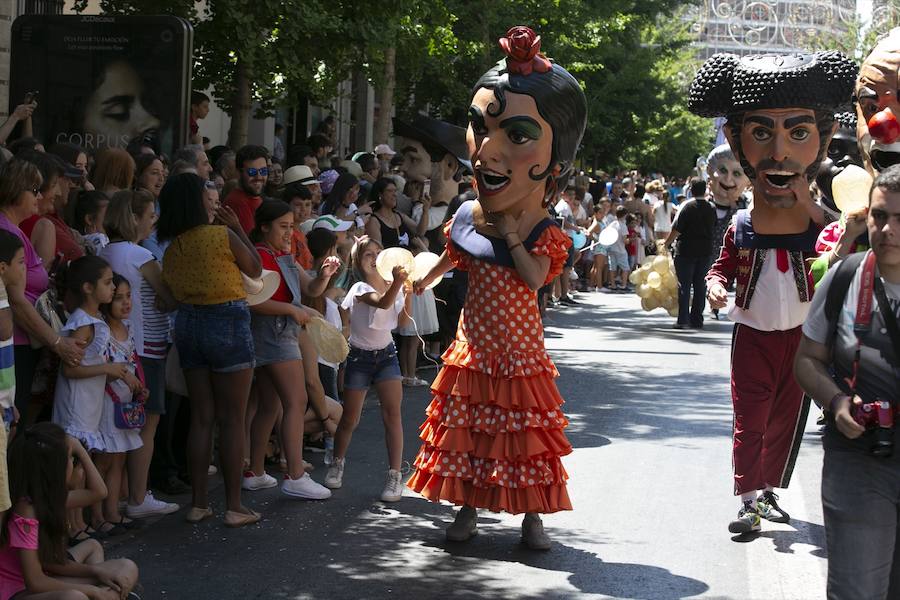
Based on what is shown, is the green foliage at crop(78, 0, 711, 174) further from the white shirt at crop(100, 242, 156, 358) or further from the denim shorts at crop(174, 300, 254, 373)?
the denim shorts at crop(174, 300, 254, 373)

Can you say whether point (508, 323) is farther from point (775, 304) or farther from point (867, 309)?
point (867, 309)

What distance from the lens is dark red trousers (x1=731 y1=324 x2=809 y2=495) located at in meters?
7.34

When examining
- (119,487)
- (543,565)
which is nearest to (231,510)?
(119,487)

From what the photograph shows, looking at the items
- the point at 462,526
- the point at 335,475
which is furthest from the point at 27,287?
the point at 462,526

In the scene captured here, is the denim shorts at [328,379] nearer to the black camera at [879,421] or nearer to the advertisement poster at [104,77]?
the advertisement poster at [104,77]

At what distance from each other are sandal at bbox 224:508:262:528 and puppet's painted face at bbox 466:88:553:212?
204 centimetres

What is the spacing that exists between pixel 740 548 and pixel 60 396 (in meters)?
3.45

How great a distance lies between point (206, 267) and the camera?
23.7 ft

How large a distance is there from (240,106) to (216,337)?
6974 mm

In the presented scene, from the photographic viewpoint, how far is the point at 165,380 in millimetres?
7770

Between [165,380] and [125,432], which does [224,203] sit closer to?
[165,380]

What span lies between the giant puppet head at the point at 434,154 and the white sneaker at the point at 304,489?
670 centimetres

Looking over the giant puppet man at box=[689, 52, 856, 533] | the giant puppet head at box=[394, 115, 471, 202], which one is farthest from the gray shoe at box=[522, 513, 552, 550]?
the giant puppet head at box=[394, 115, 471, 202]

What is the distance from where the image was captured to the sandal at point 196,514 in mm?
7379
